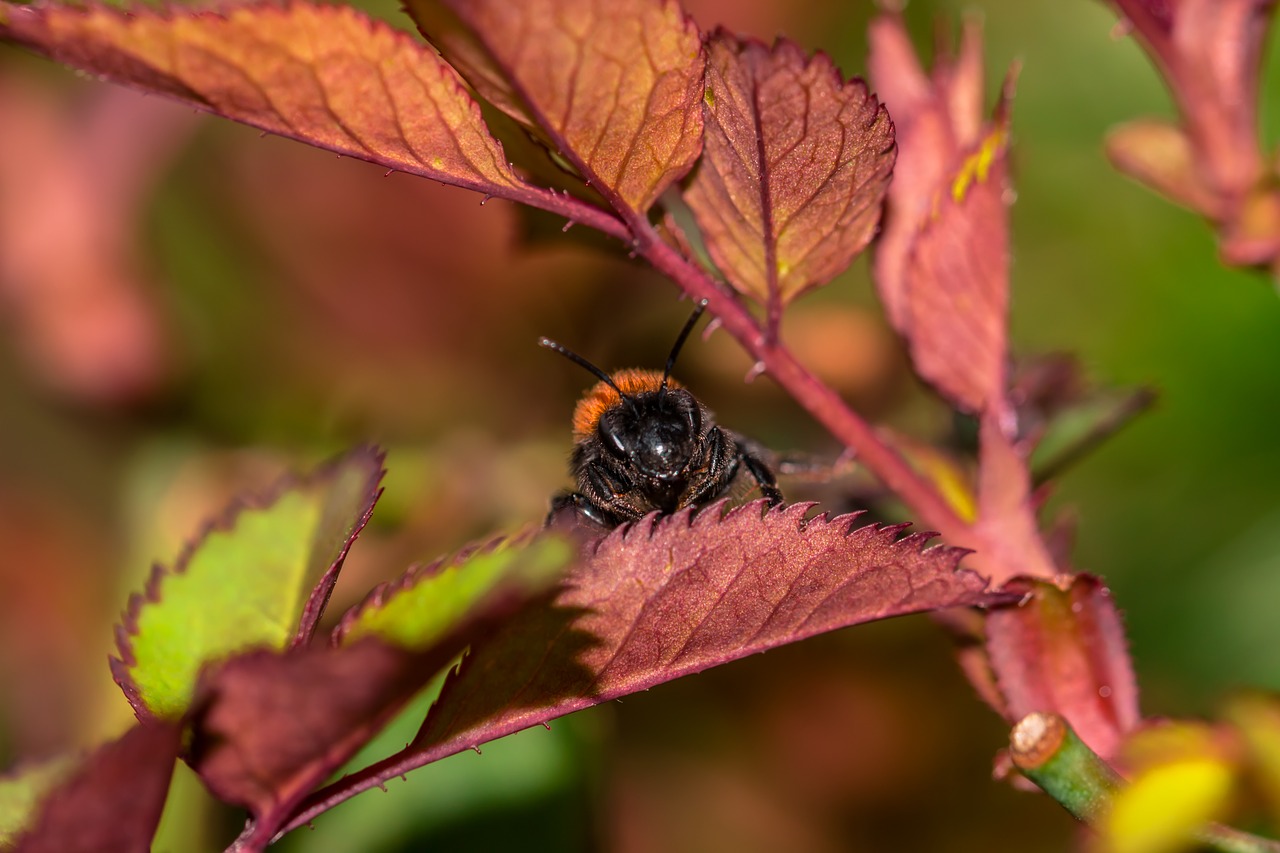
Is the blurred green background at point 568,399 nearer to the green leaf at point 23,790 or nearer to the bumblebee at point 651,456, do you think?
the bumblebee at point 651,456

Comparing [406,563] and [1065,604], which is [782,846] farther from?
[1065,604]

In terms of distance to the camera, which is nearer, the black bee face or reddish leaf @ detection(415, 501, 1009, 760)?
reddish leaf @ detection(415, 501, 1009, 760)

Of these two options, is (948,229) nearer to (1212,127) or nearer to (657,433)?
(1212,127)

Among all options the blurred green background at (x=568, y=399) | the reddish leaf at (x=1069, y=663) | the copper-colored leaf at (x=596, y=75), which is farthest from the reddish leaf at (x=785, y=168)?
the blurred green background at (x=568, y=399)

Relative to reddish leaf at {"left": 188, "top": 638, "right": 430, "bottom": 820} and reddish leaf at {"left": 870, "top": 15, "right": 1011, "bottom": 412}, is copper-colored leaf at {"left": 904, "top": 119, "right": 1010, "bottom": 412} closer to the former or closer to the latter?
reddish leaf at {"left": 870, "top": 15, "right": 1011, "bottom": 412}

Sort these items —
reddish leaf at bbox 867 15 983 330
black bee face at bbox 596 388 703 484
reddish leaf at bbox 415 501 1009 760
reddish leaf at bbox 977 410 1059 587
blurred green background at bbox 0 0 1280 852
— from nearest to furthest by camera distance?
reddish leaf at bbox 415 501 1009 760 < reddish leaf at bbox 977 410 1059 587 < reddish leaf at bbox 867 15 983 330 < black bee face at bbox 596 388 703 484 < blurred green background at bbox 0 0 1280 852

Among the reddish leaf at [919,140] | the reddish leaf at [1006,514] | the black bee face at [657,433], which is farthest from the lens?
the black bee face at [657,433]

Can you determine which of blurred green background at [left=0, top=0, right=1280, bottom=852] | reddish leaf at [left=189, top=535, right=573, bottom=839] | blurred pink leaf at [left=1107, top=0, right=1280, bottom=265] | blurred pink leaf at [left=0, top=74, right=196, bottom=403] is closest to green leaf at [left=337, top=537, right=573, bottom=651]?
reddish leaf at [left=189, top=535, right=573, bottom=839]
